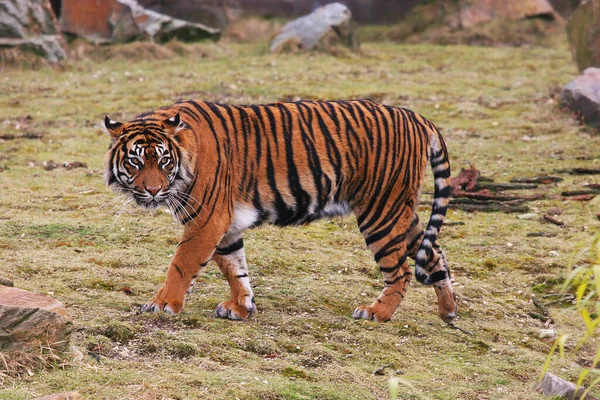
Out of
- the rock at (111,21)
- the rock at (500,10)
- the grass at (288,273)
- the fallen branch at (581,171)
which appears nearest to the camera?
the grass at (288,273)

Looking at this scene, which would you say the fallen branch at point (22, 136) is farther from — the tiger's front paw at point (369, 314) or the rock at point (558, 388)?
the rock at point (558, 388)

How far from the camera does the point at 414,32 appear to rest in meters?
22.4

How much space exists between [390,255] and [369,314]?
0.47 metres

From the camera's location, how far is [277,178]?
6918 millimetres

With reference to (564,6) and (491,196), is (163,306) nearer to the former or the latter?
(491,196)

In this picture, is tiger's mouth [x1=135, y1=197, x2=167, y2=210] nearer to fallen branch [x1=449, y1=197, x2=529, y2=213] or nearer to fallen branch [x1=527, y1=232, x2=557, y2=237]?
fallen branch [x1=527, y1=232, x2=557, y2=237]

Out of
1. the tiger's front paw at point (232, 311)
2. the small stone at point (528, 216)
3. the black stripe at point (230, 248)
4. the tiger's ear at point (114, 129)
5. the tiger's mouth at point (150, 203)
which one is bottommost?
the small stone at point (528, 216)

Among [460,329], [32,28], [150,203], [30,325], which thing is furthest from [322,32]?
[30,325]

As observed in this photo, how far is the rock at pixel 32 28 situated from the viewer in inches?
677

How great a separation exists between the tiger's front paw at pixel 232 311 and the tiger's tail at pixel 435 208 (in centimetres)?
126

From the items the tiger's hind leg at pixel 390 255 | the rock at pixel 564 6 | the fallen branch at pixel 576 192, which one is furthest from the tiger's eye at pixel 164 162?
the rock at pixel 564 6

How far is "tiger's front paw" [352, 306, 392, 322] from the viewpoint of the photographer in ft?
22.4

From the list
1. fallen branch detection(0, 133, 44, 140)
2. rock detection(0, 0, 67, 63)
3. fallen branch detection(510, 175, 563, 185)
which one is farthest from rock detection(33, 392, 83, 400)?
rock detection(0, 0, 67, 63)

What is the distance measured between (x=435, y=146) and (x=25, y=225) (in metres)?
3.86
